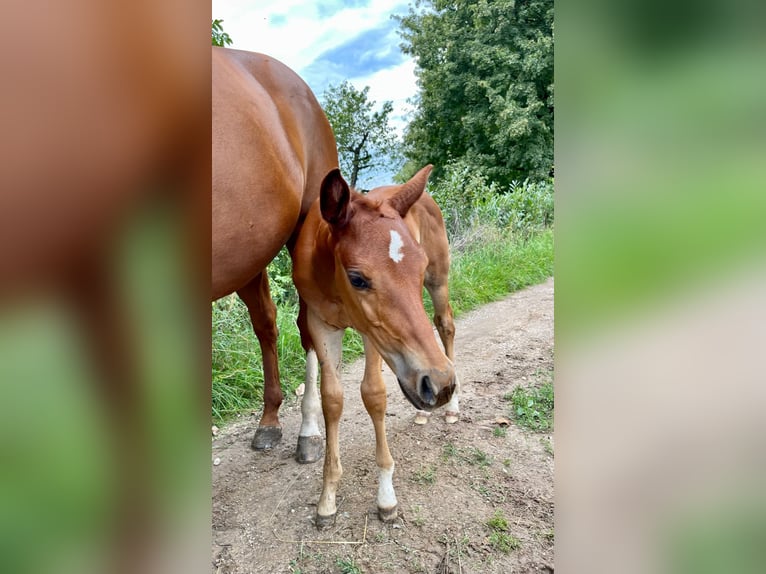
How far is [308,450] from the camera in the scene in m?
2.76

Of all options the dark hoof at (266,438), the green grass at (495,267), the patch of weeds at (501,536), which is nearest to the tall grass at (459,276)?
the green grass at (495,267)

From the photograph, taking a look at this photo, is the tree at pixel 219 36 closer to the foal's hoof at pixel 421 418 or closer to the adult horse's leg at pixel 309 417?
the adult horse's leg at pixel 309 417

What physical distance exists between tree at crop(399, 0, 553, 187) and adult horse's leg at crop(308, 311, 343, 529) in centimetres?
689

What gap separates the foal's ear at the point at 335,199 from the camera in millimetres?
1759

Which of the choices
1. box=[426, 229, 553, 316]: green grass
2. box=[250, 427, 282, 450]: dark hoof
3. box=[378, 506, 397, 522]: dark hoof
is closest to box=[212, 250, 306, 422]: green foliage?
box=[250, 427, 282, 450]: dark hoof

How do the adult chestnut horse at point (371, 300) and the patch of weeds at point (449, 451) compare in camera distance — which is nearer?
the adult chestnut horse at point (371, 300)

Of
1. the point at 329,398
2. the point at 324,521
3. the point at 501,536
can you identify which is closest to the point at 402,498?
the point at 324,521

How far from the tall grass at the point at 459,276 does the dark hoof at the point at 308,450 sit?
90cm

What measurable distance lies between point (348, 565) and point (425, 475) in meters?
0.77

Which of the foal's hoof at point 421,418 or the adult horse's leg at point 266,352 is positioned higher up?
the adult horse's leg at point 266,352

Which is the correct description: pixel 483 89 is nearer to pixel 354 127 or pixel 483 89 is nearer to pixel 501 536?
pixel 354 127

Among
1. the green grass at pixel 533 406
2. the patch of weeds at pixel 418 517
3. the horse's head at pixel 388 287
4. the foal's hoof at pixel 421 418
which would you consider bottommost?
the green grass at pixel 533 406
